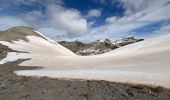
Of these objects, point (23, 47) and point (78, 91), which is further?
point (23, 47)

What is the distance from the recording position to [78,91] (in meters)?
19.8

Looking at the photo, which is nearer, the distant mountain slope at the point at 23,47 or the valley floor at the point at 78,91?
the valley floor at the point at 78,91

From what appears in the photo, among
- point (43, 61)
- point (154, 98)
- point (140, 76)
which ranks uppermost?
point (43, 61)

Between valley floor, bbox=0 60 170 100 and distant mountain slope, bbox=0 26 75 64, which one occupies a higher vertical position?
distant mountain slope, bbox=0 26 75 64

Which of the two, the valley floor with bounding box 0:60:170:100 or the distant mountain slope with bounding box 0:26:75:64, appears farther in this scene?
the distant mountain slope with bounding box 0:26:75:64

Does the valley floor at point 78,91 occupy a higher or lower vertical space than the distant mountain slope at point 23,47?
lower

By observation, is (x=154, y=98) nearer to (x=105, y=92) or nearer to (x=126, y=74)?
(x=105, y=92)

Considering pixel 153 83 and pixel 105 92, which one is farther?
pixel 153 83

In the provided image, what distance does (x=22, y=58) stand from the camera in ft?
152

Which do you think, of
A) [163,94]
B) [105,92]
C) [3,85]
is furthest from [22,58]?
[163,94]

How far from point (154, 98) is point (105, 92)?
12.2 ft

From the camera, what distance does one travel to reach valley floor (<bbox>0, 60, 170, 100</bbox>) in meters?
18.1

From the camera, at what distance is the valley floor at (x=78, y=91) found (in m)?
18.1

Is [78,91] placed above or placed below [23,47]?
below
